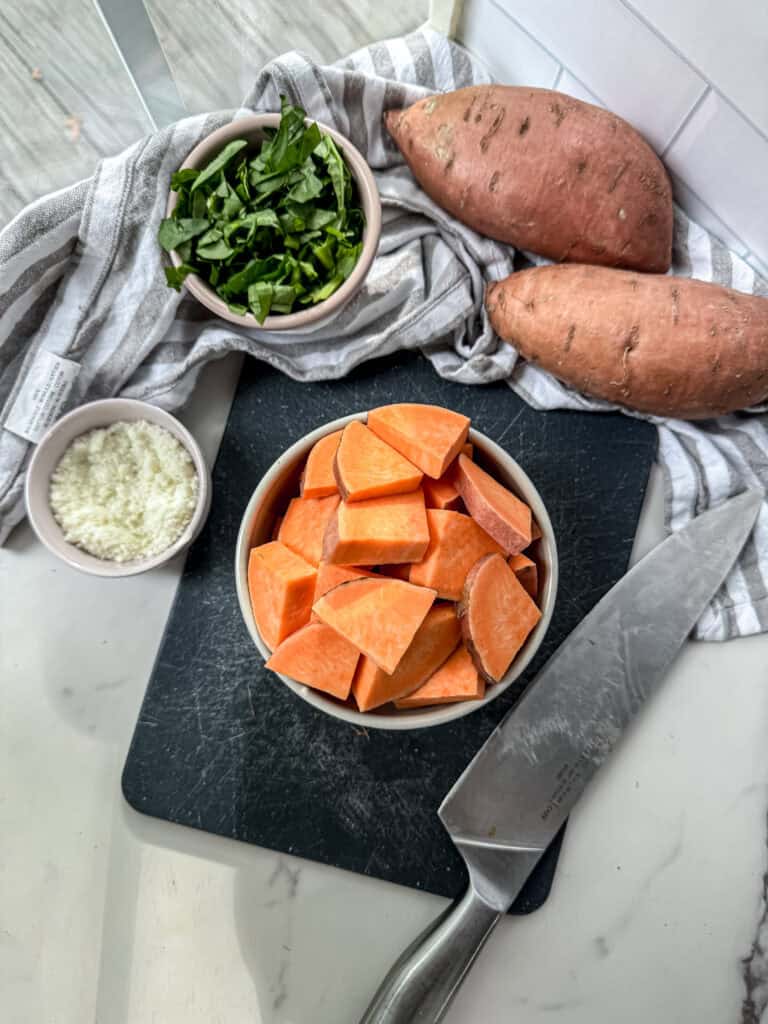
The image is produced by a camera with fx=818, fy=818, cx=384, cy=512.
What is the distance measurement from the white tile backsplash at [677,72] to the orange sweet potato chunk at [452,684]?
0.62 meters

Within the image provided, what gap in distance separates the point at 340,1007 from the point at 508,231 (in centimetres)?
96

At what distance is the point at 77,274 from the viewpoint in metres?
0.99

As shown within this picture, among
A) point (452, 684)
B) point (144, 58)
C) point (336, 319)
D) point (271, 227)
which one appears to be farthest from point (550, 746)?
point (144, 58)

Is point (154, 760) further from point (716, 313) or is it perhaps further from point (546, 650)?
point (716, 313)

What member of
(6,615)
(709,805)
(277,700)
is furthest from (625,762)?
(6,615)

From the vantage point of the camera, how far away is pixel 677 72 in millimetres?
880

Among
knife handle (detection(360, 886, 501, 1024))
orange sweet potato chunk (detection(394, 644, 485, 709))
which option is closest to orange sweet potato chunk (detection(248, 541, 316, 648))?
orange sweet potato chunk (detection(394, 644, 485, 709))

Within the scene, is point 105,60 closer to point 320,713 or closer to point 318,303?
point 318,303

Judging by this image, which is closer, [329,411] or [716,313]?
[716,313]

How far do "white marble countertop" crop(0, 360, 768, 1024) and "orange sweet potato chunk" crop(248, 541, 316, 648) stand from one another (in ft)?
1.08

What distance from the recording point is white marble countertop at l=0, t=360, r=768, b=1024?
3.26 ft

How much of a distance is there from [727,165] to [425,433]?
0.49m

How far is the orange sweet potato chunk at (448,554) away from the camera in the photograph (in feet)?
2.60

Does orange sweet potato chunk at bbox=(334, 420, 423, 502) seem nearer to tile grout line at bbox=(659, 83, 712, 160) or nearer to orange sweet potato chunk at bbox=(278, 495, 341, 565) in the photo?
orange sweet potato chunk at bbox=(278, 495, 341, 565)
